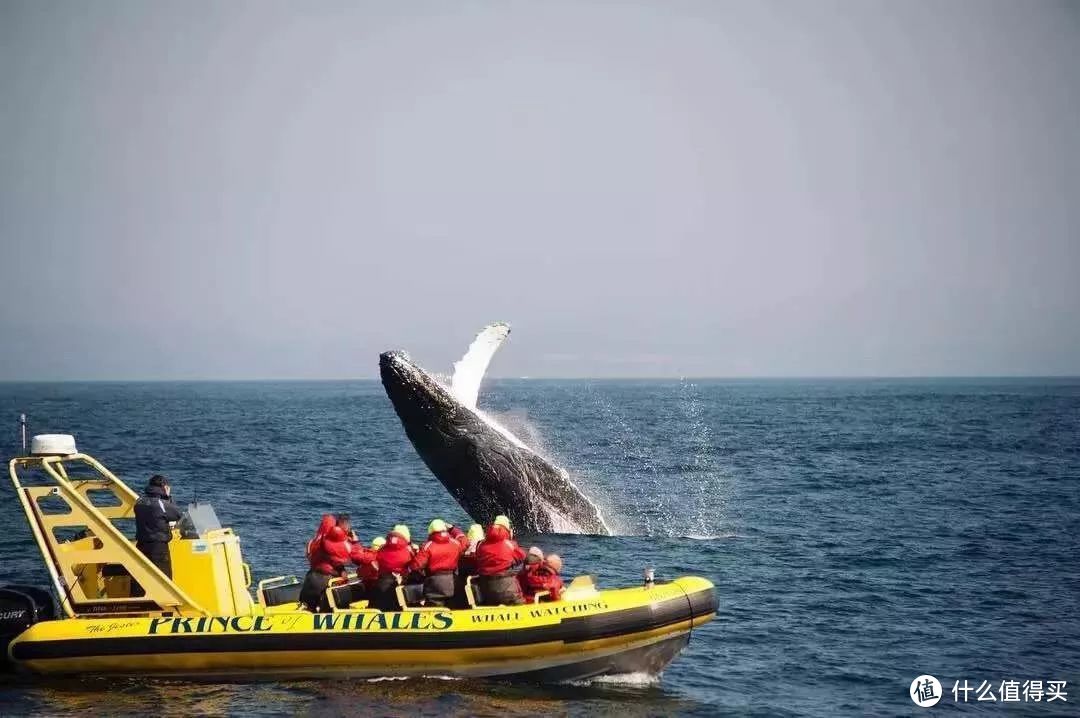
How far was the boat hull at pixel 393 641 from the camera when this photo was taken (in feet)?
43.2

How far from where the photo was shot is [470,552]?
13781 mm

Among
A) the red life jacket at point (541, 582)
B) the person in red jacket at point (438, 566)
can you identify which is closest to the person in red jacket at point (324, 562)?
the person in red jacket at point (438, 566)

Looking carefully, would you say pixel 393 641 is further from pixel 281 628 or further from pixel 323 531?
pixel 323 531

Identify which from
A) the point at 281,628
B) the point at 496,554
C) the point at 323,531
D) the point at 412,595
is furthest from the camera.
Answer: the point at 323,531

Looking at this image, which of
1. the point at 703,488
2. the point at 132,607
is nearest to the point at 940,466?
the point at 703,488

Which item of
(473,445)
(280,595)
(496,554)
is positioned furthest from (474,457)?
(496,554)

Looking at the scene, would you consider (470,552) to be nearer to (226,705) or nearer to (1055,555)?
(226,705)

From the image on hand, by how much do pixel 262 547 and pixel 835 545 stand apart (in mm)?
10930

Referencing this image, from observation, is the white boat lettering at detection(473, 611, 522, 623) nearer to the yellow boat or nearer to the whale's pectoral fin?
the yellow boat

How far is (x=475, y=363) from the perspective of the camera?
1984cm

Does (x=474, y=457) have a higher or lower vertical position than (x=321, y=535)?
higher

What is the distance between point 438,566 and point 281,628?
188 centimetres

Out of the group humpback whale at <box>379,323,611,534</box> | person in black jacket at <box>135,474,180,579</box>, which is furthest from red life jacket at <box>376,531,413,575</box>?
humpback whale at <box>379,323,611,534</box>

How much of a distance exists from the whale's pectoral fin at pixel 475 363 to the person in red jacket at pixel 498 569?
20.7 feet
